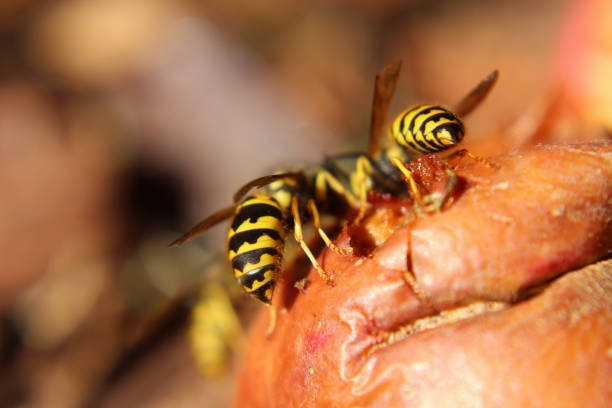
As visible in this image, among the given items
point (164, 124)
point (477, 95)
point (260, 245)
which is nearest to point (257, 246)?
point (260, 245)

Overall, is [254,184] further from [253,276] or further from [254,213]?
[253,276]

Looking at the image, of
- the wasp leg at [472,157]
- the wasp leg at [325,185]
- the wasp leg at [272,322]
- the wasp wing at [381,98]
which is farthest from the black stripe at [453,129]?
the wasp leg at [272,322]

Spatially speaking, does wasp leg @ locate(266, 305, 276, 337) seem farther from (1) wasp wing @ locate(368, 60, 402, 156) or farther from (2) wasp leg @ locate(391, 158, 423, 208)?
(1) wasp wing @ locate(368, 60, 402, 156)

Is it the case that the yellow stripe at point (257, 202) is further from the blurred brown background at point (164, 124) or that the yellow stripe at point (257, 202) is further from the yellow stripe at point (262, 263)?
the blurred brown background at point (164, 124)

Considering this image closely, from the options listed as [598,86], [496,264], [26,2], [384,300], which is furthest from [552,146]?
[26,2]

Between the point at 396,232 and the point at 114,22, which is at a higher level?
the point at 114,22

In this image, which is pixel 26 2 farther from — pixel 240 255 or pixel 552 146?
pixel 552 146
